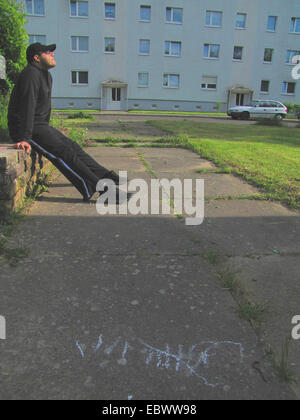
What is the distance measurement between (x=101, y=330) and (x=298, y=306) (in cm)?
120

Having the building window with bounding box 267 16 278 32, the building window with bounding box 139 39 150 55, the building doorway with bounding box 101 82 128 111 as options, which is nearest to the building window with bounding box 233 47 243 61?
the building window with bounding box 267 16 278 32

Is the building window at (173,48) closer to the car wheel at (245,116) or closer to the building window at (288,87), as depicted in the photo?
the car wheel at (245,116)

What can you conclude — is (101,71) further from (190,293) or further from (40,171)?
(190,293)

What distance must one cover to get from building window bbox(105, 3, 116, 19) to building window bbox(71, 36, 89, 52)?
2.89m

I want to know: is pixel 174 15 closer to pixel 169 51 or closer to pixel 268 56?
pixel 169 51

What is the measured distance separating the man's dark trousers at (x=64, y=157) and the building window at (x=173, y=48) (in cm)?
3375

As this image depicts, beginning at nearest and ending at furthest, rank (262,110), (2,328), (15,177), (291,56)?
(2,328)
(15,177)
(262,110)
(291,56)

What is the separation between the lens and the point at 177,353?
1.79 meters

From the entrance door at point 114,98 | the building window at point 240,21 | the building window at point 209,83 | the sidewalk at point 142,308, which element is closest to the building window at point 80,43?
the entrance door at point 114,98

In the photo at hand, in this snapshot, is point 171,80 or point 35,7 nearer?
point 35,7

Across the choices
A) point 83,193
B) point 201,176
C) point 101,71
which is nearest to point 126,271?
point 83,193

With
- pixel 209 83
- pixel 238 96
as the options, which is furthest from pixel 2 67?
pixel 238 96

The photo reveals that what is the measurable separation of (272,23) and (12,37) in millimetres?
36959

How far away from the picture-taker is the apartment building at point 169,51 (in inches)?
1302
